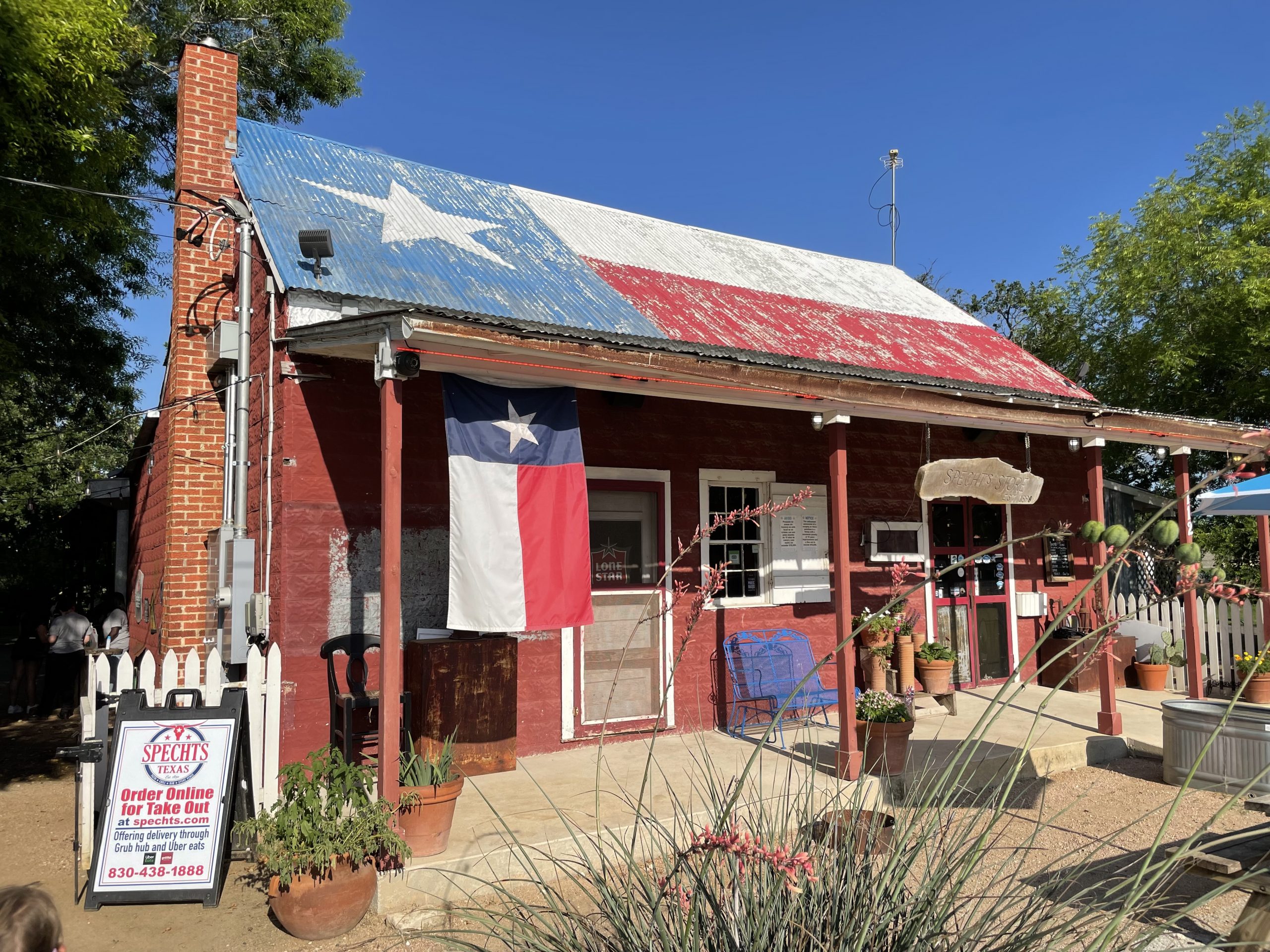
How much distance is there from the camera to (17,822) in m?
6.75

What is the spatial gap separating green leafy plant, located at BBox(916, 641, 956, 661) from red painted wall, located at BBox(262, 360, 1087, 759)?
50cm

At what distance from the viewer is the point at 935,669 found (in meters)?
9.66

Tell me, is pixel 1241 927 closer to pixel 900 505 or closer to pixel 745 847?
pixel 745 847


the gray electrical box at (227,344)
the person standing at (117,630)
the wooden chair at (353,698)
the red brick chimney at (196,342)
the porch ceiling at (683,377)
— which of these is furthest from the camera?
the person standing at (117,630)

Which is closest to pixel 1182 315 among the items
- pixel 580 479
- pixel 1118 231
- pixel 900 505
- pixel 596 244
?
pixel 1118 231

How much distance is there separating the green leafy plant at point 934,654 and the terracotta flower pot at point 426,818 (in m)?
6.29

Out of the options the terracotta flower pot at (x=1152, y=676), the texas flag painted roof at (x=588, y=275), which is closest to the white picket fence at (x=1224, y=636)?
the terracotta flower pot at (x=1152, y=676)

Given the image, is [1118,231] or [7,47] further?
[1118,231]

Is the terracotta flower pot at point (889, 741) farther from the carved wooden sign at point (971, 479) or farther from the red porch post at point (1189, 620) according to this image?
the red porch post at point (1189, 620)

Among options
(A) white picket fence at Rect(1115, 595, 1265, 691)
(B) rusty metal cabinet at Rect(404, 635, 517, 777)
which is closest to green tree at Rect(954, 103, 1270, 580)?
(A) white picket fence at Rect(1115, 595, 1265, 691)

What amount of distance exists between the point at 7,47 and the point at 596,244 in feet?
21.1

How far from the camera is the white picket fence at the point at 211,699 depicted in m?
5.58

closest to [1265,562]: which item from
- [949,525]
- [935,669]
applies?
[949,525]

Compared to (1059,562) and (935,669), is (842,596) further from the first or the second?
(1059,562)
